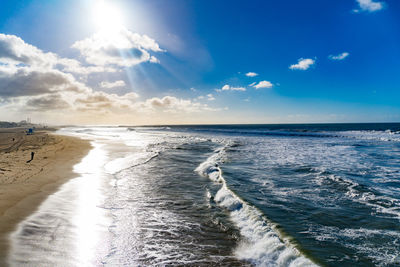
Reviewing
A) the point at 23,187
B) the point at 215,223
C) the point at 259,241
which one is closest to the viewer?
the point at 259,241

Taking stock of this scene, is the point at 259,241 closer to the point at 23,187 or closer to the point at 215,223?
the point at 215,223

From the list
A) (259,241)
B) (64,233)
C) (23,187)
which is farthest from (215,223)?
(23,187)

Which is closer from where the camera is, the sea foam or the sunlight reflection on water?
the sunlight reflection on water

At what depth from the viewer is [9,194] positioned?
9.31 m

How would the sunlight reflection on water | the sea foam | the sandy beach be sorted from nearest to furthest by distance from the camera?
the sunlight reflection on water, the sea foam, the sandy beach

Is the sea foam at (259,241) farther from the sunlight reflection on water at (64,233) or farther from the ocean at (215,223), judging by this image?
the sunlight reflection on water at (64,233)

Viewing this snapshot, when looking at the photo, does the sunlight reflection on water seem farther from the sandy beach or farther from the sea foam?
the sea foam

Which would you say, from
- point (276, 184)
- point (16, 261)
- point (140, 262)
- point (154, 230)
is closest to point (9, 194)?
point (16, 261)

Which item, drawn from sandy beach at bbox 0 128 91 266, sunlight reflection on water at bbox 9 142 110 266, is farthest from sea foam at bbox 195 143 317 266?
sandy beach at bbox 0 128 91 266

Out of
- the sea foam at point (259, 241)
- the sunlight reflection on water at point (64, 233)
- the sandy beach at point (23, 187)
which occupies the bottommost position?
the sea foam at point (259, 241)

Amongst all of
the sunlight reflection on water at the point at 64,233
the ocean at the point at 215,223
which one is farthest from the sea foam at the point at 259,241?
the sunlight reflection on water at the point at 64,233

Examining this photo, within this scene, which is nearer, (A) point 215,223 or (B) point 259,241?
(B) point 259,241

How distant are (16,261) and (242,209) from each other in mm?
6759

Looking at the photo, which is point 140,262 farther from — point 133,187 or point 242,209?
point 133,187
